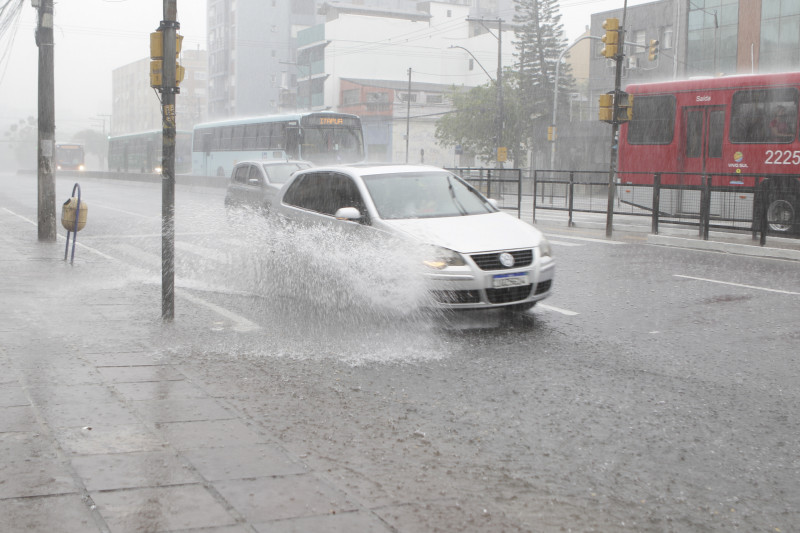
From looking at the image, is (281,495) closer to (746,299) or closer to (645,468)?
(645,468)

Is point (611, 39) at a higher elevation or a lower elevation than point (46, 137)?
higher

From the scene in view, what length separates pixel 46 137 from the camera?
1599cm

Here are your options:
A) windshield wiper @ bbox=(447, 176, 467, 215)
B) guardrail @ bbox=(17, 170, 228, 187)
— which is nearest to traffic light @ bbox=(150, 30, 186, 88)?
windshield wiper @ bbox=(447, 176, 467, 215)

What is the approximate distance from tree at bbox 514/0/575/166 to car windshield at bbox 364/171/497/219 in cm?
5671

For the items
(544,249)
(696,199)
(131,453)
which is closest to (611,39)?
(696,199)

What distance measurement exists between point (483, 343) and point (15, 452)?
4158mm

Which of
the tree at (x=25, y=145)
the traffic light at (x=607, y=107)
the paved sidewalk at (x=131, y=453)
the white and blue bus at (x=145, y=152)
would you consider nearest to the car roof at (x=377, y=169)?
the paved sidewalk at (x=131, y=453)

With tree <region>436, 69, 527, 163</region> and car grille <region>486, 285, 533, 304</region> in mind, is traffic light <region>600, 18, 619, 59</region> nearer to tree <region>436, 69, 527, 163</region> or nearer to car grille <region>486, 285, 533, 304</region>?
car grille <region>486, 285, 533, 304</region>

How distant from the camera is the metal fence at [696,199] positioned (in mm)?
16484

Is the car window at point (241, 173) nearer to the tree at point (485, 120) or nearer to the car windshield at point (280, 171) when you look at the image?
the car windshield at point (280, 171)

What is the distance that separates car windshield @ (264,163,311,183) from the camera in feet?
59.7

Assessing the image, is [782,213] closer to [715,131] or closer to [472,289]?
[715,131]

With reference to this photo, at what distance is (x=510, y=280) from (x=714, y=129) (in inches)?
624

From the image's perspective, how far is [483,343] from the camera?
7656 mm
